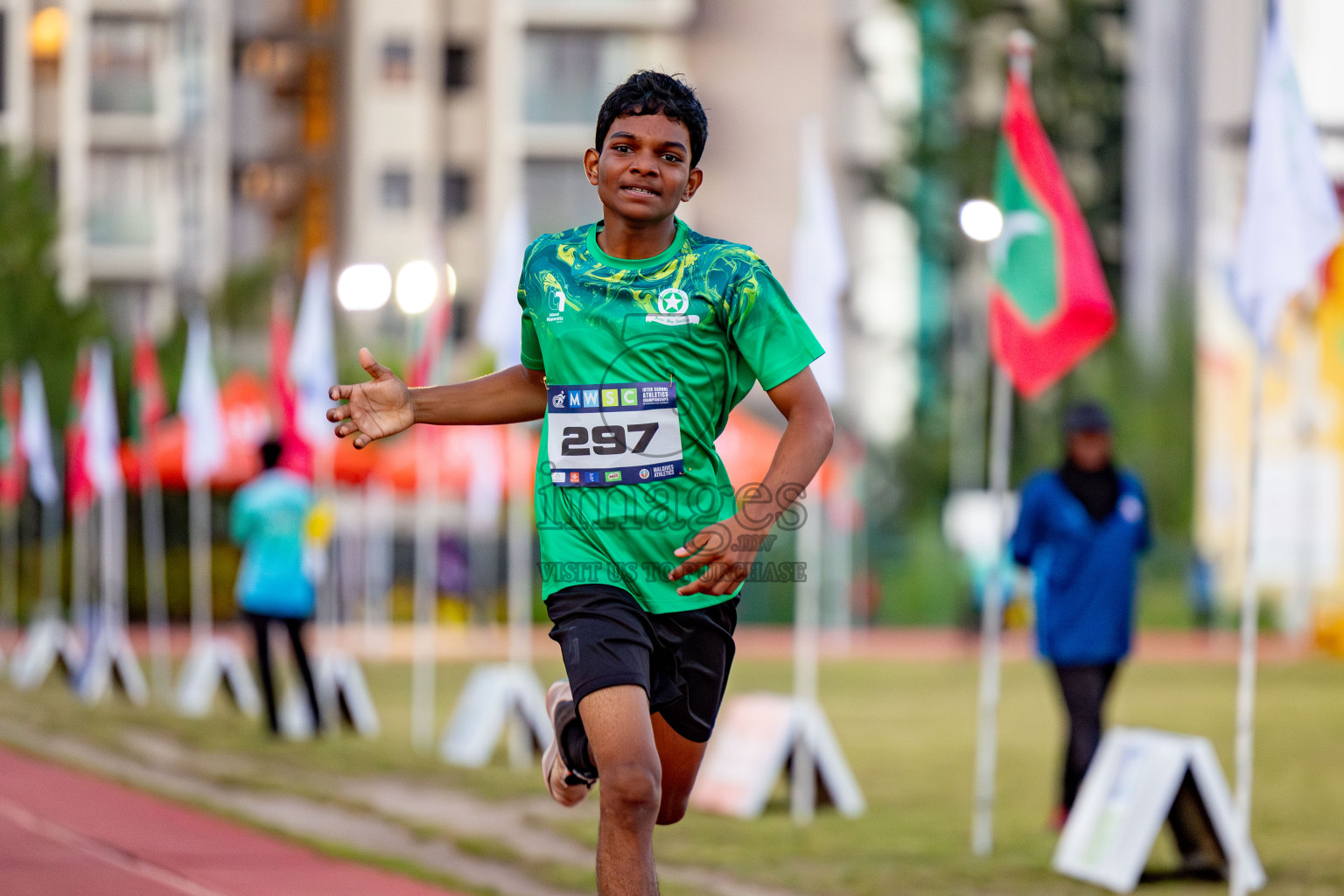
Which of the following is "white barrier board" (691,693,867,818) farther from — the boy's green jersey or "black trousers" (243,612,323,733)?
the boy's green jersey

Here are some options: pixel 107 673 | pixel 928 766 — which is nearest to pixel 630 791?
pixel 928 766

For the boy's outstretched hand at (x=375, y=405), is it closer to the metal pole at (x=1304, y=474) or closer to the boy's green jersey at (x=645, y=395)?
the boy's green jersey at (x=645, y=395)

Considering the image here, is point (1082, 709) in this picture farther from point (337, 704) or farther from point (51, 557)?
point (51, 557)

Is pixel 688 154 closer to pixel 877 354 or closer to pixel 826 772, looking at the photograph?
pixel 826 772

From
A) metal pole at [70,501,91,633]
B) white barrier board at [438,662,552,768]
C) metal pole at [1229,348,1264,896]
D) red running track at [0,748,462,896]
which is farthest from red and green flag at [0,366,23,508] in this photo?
metal pole at [1229,348,1264,896]

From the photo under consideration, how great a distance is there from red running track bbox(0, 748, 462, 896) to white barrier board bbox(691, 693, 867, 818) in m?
2.40

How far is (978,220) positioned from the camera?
42.6 metres

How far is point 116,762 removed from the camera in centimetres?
1247

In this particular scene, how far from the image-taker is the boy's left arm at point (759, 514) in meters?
4.62

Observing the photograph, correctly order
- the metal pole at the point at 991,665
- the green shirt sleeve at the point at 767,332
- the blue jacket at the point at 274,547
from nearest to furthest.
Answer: the green shirt sleeve at the point at 767,332 < the metal pole at the point at 991,665 < the blue jacket at the point at 274,547

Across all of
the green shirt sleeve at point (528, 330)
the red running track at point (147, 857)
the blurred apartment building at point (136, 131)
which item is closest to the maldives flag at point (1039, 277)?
the red running track at point (147, 857)

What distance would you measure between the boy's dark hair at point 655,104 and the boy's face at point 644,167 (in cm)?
2

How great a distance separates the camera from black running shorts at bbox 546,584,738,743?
188 inches

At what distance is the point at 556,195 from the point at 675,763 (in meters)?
44.6
